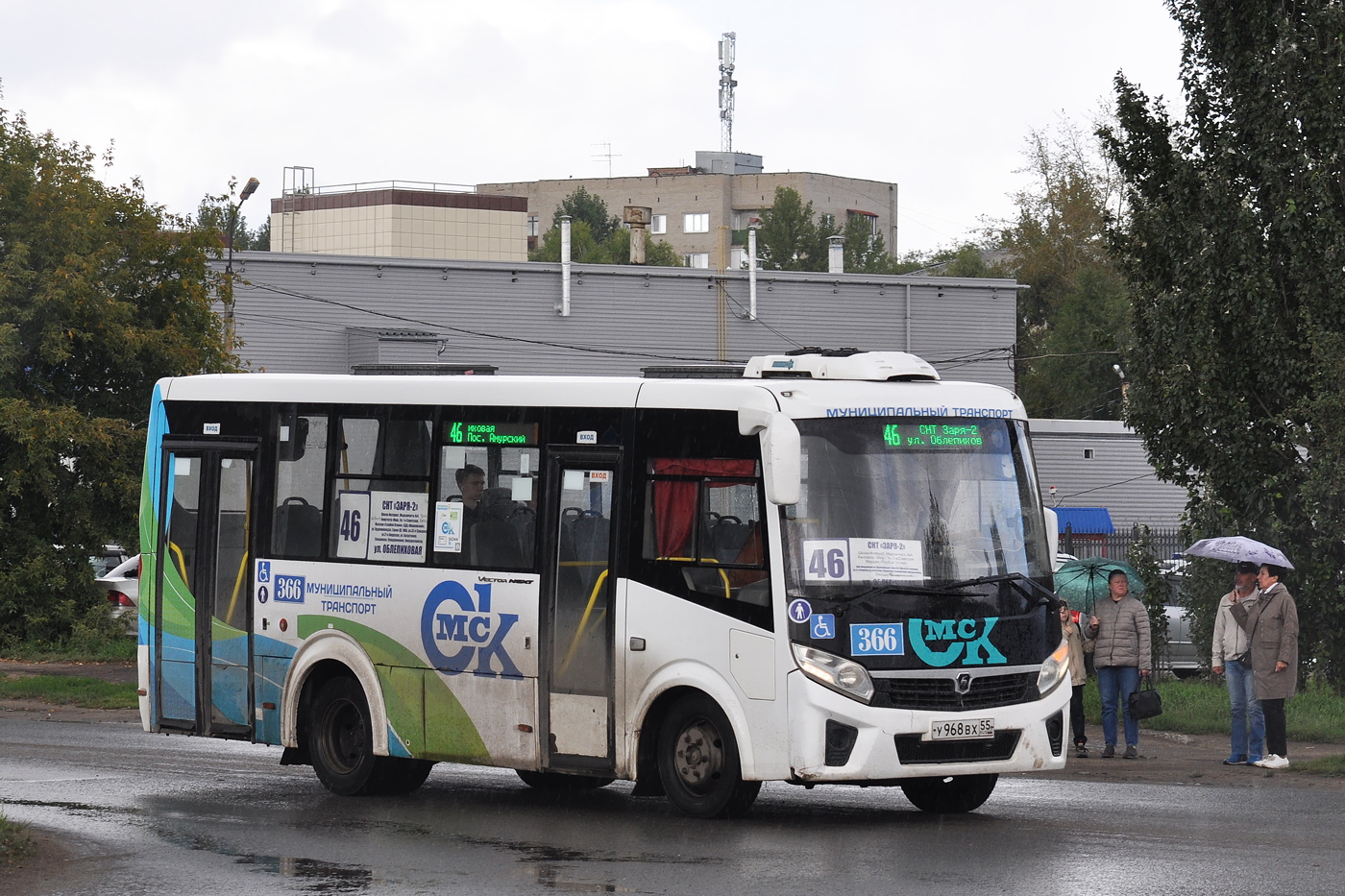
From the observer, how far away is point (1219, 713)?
17.8 metres

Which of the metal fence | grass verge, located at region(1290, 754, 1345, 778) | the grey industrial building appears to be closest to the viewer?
grass verge, located at region(1290, 754, 1345, 778)

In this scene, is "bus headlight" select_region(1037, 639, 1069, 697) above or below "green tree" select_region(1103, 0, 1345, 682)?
below

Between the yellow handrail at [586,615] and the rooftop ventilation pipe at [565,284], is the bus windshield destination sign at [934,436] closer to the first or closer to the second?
the yellow handrail at [586,615]

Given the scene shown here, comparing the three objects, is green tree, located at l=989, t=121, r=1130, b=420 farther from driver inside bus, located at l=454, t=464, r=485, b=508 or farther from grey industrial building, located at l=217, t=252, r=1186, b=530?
driver inside bus, located at l=454, t=464, r=485, b=508

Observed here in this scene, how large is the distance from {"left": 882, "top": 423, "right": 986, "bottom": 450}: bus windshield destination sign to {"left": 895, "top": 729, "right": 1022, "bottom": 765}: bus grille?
1.80 meters

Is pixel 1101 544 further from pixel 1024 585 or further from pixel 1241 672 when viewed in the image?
pixel 1024 585

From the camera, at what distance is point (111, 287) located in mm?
26312

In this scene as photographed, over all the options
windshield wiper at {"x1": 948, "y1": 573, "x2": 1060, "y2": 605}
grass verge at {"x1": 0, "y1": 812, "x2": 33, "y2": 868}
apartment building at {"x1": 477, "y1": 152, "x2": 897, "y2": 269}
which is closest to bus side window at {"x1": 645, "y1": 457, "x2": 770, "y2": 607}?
windshield wiper at {"x1": 948, "y1": 573, "x2": 1060, "y2": 605}

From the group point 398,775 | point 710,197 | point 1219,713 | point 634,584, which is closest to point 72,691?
point 398,775

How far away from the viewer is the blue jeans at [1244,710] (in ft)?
47.6

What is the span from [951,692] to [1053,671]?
0.89 metres

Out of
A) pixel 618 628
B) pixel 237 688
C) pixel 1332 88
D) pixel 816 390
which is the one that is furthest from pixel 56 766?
pixel 1332 88

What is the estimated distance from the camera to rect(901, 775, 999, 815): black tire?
1146 centimetres

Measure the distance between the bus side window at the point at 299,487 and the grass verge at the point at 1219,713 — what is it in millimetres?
8568
